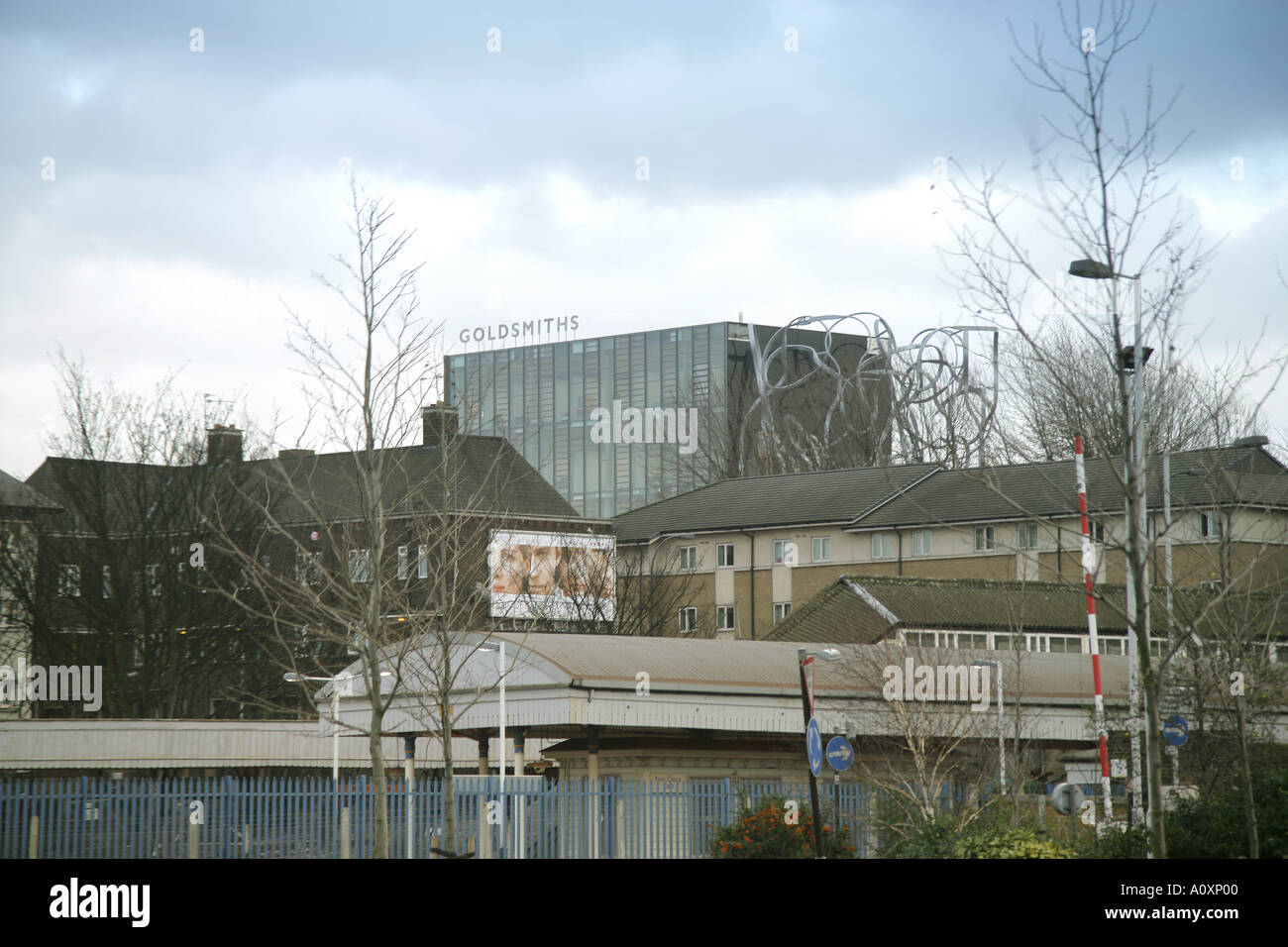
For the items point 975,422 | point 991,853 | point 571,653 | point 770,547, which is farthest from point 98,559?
point 975,422

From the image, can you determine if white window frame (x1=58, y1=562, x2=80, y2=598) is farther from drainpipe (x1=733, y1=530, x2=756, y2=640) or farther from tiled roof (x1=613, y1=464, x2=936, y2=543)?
drainpipe (x1=733, y1=530, x2=756, y2=640)

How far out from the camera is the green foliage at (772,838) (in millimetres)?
22266

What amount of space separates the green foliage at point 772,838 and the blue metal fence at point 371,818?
925 mm

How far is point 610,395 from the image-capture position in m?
129

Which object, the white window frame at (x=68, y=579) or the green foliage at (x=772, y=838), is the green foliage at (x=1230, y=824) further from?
the white window frame at (x=68, y=579)

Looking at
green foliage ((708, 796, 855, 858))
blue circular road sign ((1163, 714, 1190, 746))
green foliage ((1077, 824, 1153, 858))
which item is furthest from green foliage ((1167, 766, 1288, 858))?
green foliage ((708, 796, 855, 858))

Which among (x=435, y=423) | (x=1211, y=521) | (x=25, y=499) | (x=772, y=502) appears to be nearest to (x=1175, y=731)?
(x=1211, y=521)

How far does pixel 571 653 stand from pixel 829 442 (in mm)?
63464

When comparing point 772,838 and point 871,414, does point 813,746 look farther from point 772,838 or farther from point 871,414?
point 871,414

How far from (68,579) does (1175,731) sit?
3448cm

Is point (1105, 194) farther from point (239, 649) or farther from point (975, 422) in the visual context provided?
point (975, 422)

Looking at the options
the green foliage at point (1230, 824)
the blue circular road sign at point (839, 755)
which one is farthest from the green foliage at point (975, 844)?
the blue circular road sign at point (839, 755)

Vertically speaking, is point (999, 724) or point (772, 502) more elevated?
point (772, 502)

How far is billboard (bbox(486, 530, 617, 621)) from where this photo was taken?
60.4 metres
